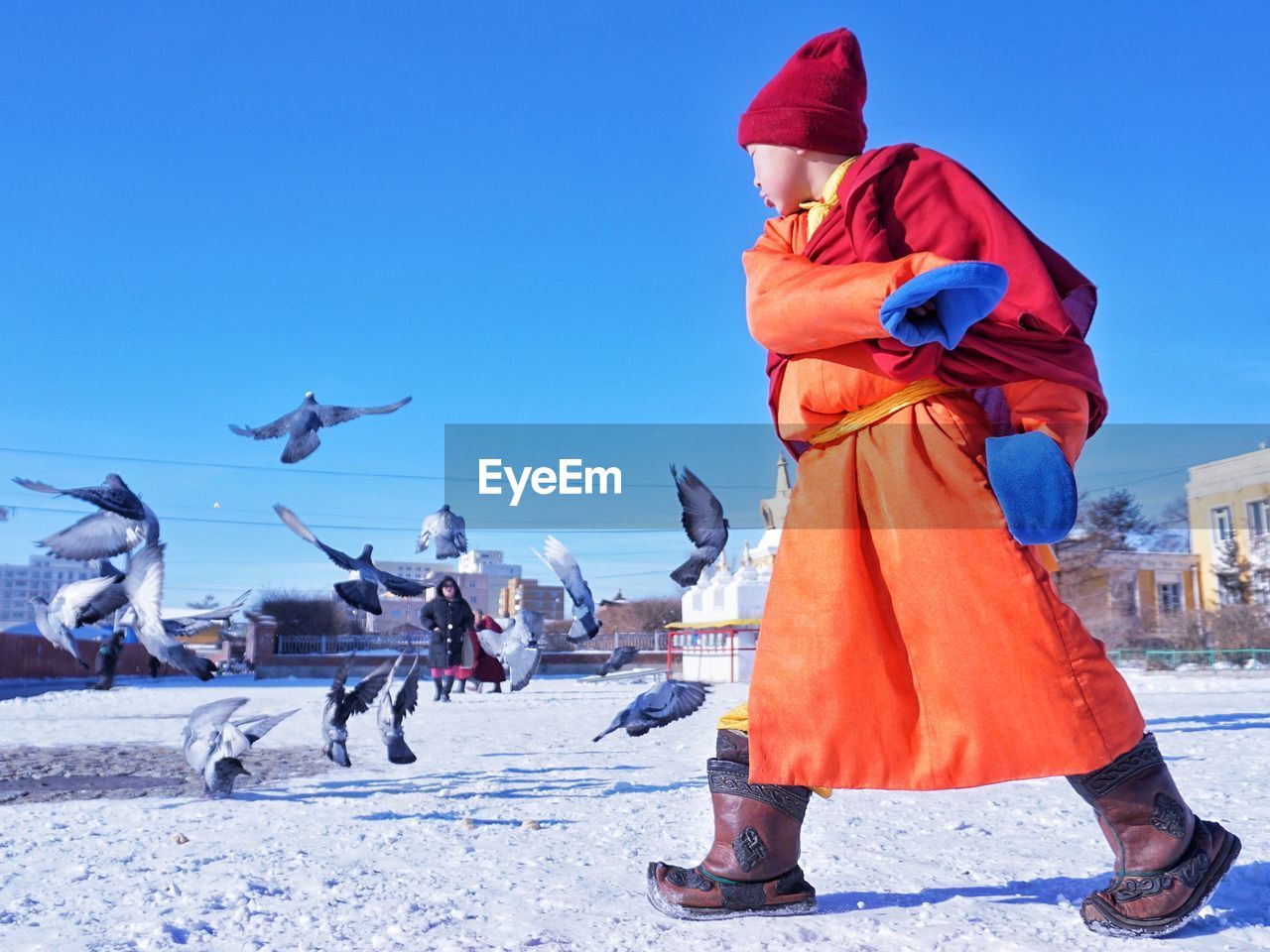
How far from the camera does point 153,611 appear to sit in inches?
160

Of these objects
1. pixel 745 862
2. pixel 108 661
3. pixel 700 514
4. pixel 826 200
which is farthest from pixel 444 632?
pixel 826 200

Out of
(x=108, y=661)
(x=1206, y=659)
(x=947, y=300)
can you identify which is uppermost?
(x=947, y=300)

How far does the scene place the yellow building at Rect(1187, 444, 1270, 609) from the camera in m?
29.3

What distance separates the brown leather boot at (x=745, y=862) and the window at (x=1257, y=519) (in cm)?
3332

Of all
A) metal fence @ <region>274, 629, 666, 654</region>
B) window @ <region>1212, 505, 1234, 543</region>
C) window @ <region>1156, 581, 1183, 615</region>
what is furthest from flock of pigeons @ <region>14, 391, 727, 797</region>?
window @ <region>1156, 581, 1183, 615</region>

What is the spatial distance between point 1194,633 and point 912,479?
27926mm

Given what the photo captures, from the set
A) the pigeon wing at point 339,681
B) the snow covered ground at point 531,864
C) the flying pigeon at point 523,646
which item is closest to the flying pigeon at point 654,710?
the snow covered ground at point 531,864

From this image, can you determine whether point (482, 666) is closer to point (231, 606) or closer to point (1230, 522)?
point (231, 606)

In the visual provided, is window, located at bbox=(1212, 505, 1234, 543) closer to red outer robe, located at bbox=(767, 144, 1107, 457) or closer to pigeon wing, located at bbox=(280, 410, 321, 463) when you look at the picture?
pigeon wing, located at bbox=(280, 410, 321, 463)

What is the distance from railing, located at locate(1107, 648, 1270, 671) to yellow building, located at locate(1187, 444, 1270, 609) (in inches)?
252

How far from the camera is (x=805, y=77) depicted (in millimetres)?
2215

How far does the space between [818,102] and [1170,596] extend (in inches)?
1448

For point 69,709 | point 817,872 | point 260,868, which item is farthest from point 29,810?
point 69,709

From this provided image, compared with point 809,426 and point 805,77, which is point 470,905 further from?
point 805,77
